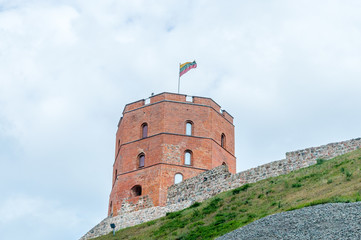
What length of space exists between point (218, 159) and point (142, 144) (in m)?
4.73

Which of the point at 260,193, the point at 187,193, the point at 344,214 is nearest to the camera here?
the point at 344,214

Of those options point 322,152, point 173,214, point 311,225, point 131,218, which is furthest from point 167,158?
point 311,225

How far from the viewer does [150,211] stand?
34.8 metres

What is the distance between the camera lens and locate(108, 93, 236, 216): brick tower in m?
36.7

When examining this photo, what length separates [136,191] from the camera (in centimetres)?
3750

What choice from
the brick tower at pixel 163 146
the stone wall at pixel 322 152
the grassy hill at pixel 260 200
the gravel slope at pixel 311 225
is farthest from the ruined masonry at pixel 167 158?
the gravel slope at pixel 311 225

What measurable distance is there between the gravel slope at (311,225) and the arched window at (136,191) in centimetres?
1698

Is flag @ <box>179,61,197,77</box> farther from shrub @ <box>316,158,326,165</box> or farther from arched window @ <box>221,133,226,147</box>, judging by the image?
shrub @ <box>316,158,326,165</box>

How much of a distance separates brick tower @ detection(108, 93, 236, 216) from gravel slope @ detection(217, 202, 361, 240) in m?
16.0

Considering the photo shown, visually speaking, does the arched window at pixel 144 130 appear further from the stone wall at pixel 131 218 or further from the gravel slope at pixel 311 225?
the gravel slope at pixel 311 225

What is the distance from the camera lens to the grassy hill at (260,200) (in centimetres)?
2308

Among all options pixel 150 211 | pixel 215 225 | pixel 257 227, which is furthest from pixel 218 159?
pixel 257 227

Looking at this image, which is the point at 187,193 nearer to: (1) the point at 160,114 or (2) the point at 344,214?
(1) the point at 160,114

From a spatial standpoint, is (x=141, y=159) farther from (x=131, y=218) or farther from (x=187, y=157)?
(x=131, y=218)
